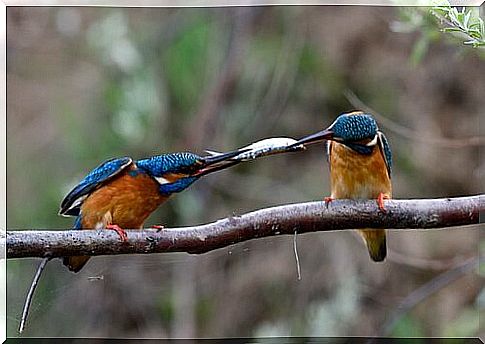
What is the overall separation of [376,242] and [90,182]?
43 cm

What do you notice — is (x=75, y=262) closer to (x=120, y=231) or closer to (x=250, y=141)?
(x=120, y=231)

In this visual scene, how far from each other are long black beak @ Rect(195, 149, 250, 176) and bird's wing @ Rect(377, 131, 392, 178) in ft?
0.67

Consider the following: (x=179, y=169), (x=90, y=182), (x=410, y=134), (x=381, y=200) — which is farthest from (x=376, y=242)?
(x=90, y=182)

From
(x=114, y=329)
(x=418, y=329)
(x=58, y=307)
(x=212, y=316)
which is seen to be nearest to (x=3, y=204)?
(x=58, y=307)

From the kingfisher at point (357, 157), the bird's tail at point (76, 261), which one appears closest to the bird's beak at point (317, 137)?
the kingfisher at point (357, 157)

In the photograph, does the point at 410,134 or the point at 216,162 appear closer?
the point at 216,162

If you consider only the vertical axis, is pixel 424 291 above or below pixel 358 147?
below

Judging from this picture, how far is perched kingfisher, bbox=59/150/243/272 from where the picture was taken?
1022 mm

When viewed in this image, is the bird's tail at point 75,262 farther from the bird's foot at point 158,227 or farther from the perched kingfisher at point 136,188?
the bird's foot at point 158,227

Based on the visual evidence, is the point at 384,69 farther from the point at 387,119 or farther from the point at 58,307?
the point at 58,307

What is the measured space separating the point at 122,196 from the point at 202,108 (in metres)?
0.40

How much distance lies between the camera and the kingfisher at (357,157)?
103 centimetres

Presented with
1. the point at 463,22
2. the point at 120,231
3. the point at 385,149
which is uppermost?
the point at 463,22

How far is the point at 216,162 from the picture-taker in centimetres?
103
